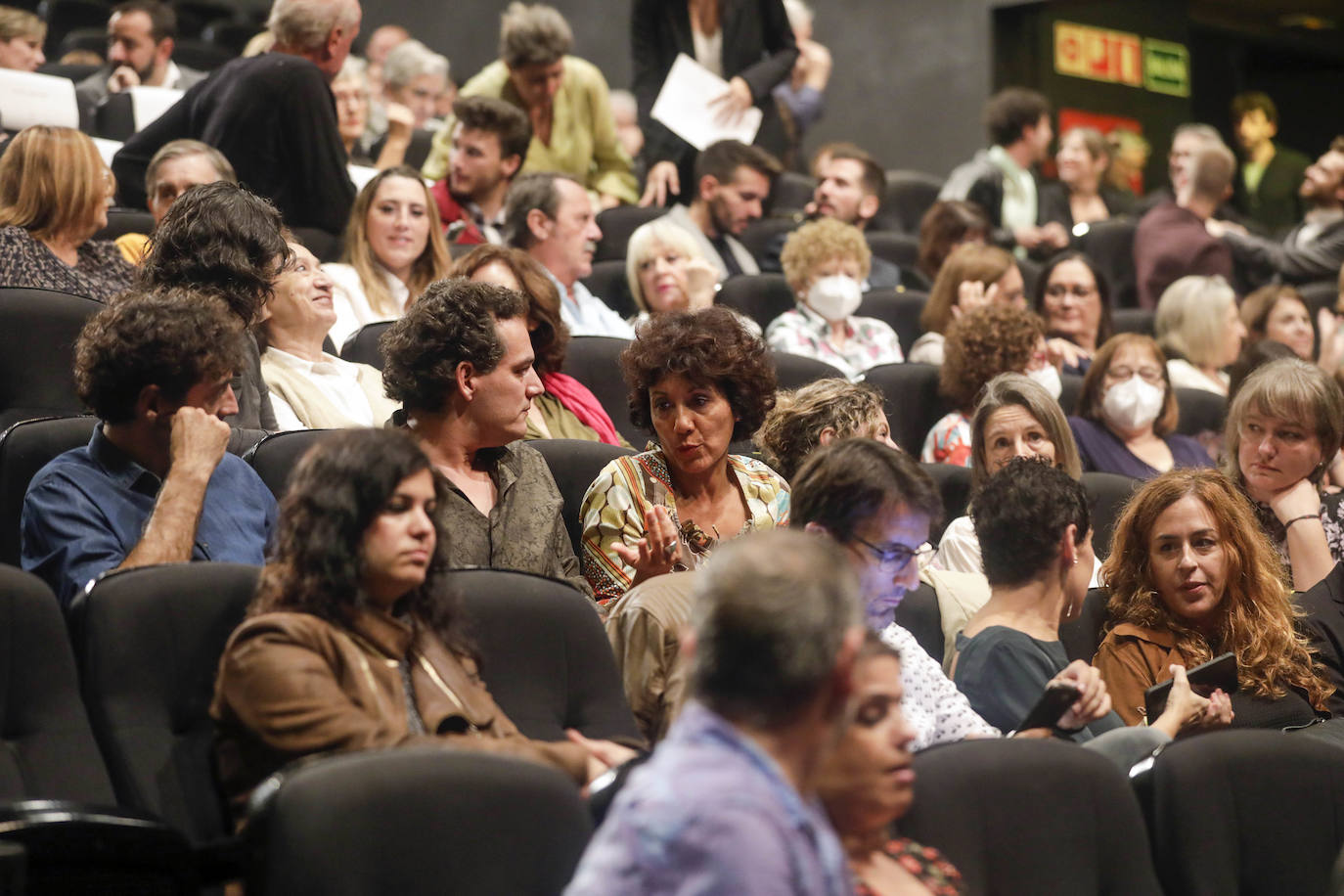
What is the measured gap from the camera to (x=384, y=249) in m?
4.13

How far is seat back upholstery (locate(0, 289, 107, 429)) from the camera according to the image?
9.72ft

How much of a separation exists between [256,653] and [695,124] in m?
4.38

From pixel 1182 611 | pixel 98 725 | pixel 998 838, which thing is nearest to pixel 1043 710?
pixel 998 838

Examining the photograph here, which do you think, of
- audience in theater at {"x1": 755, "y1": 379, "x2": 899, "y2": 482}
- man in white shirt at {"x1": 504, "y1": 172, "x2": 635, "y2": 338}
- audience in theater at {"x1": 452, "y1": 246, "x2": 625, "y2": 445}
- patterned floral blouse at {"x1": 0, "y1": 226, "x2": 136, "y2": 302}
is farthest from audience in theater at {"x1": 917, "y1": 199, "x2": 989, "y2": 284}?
patterned floral blouse at {"x1": 0, "y1": 226, "x2": 136, "y2": 302}

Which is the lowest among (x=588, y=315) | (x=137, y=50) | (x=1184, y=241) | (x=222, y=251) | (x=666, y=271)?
(x=1184, y=241)

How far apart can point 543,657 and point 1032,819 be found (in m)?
0.69

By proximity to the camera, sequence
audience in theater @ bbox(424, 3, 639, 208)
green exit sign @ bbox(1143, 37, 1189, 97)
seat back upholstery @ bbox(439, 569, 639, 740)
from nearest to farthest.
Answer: seat back upholstery @ bbox(439, 569, 639, 740) < audience in theater @ bbox(424, 3, 639, 208) < green exit sign @ bbox(1143, 37, 1189, 97)

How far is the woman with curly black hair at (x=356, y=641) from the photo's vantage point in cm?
183

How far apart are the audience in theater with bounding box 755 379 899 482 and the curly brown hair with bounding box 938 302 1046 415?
3.30 ft

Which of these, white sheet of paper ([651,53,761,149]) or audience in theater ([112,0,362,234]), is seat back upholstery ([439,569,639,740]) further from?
white sheet of paper ([651,53,761,149])

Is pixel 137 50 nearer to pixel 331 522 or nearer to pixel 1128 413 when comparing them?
pixel 1128 413

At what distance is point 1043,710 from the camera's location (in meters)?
2.29

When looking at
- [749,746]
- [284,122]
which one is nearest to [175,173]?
[284,122]

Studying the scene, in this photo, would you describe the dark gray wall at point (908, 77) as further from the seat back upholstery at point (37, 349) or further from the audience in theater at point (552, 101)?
the seat back upholstery at point (37, 349)
